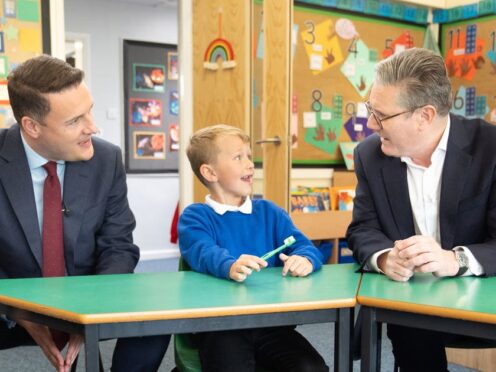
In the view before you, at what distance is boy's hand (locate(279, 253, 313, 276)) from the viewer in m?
1.51

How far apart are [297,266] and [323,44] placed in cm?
315

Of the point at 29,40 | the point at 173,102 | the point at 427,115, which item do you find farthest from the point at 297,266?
the point at 173,102

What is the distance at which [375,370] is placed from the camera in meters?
1.35

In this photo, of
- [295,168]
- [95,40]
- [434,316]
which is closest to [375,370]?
[434,316]

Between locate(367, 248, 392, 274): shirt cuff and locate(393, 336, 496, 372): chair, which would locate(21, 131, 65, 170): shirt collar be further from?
locate(393, 336, 496, 372): chair

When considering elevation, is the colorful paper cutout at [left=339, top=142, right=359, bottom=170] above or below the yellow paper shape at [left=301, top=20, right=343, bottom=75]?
below

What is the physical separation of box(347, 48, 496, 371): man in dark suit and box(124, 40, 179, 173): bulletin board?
400cm

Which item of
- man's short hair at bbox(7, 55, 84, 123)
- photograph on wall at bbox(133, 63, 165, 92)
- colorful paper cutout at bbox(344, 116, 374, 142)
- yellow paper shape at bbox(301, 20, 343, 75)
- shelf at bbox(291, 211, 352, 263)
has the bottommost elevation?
shelf at bbox(291, 211, 352, 263)

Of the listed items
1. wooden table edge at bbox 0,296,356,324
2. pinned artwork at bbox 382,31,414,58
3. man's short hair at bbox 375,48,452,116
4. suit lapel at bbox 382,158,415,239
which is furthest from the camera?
pinned artwork at bbox 382,31,414,58

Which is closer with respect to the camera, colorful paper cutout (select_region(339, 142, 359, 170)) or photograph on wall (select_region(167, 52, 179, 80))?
colorful paper cutout (select_region(339, 142, 359, 170))

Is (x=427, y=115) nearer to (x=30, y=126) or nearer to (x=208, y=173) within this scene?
(x=208, y=173)

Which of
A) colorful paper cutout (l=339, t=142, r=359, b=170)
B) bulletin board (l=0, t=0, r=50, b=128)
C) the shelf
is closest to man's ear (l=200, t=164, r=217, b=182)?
bulletin board (l=0, t=0, r=50, b=128)

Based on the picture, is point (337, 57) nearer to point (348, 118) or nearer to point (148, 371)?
point (348, 118)

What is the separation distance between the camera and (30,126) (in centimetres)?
176
